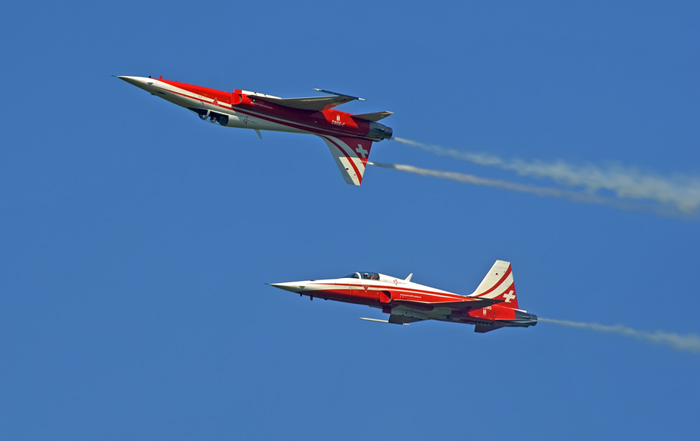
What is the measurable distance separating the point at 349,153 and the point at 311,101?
3.45 meters

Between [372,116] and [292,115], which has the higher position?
[372,116]

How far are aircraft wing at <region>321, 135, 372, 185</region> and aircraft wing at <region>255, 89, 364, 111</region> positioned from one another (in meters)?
1.89

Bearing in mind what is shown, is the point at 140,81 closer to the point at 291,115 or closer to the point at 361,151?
the point at 291,115

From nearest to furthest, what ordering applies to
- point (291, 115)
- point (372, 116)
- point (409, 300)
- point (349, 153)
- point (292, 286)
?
point (292, 286), point (409, 300), point (291, 115), point (372, 116), point (349, 153)

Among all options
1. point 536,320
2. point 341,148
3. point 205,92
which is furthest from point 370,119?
point 536,320

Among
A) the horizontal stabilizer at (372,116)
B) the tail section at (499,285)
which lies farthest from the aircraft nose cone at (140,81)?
the tail section at (499,285)

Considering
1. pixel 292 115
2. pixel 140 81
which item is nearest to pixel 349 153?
pixel 292 115

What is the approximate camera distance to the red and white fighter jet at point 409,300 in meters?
60.7

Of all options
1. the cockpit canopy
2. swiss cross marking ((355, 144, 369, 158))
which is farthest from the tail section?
swiss cross marking ((355, 144, 369, 158))

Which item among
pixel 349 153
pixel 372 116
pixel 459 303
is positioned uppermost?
pixel 372 116

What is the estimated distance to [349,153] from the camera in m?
64.6

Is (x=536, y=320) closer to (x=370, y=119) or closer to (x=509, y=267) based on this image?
(x=509, y=267)

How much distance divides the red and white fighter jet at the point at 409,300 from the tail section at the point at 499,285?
1.07 meters

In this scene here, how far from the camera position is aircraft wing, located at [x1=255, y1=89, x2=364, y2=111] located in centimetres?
6241
